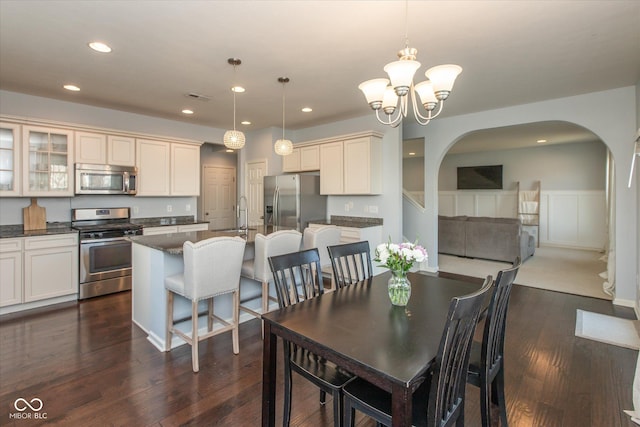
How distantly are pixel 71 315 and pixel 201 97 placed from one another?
3.00 metres

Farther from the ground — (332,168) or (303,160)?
(303,160)

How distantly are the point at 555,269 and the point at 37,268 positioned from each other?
7.96 m

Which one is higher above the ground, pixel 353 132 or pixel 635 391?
pixel 353 132

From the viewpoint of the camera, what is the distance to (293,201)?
17.6 feet

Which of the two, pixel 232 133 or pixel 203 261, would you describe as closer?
pixel 203 261

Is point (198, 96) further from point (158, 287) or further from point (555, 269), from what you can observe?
point (555, 269)

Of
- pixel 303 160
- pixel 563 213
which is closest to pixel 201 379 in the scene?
pixel 303 160

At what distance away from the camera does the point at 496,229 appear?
6.23m

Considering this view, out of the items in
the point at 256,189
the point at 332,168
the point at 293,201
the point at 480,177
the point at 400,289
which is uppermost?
the point at 480,177

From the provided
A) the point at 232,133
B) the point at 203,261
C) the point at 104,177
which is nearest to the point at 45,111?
the point at 104,177

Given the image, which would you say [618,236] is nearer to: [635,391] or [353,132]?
[635,391]

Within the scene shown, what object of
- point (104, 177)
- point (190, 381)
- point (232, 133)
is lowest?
point (190, 381)

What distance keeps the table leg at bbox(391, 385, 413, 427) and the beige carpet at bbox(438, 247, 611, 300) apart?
4.67 meters

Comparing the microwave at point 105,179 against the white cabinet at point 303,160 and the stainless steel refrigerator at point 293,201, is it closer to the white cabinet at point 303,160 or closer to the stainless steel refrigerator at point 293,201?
the stainless steel refrigerator at point 293,201
